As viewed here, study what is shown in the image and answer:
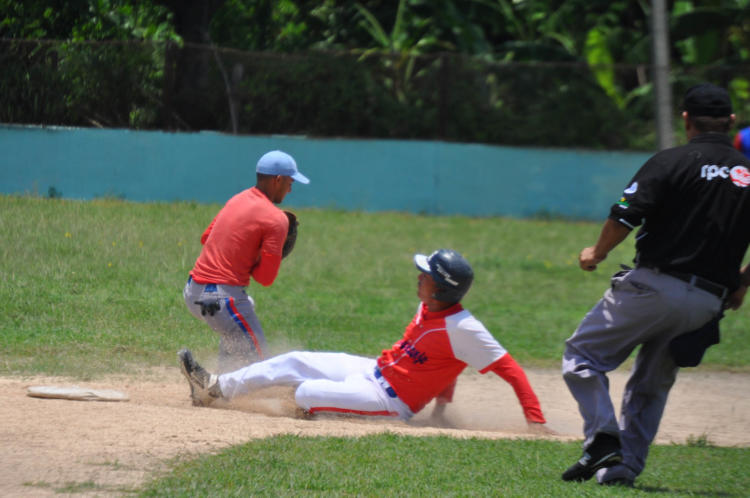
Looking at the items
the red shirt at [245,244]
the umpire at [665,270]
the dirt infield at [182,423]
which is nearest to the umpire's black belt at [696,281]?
the umpire at [665,270]

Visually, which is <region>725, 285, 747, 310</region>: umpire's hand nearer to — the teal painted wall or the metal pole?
the teal painted wall

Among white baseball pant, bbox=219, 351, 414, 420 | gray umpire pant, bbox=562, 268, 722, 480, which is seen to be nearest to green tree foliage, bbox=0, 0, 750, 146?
white baseball pant, bbox=219, 351, 414, 420

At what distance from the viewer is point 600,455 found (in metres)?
4.58

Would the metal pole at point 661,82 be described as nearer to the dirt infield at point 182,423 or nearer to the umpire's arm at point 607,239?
the dirt infield at point 182,423

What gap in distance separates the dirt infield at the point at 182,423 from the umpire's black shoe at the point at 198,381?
122 mm

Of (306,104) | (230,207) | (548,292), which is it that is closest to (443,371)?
(230,207)

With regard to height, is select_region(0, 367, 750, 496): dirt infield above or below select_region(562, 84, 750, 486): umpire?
below

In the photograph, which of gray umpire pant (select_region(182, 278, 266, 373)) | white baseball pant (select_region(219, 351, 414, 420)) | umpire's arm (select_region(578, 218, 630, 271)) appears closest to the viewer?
umpire's arm (select_region(578, 218, 630, 271))

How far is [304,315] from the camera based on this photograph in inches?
370

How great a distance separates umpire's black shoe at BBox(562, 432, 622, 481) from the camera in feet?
15.0

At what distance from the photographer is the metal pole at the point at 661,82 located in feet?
49.3

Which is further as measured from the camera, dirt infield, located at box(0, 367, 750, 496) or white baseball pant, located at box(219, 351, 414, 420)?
white baseball pant, located at box(219, 351, 414, 420)

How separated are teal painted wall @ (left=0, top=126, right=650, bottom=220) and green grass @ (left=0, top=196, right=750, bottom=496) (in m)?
0.29

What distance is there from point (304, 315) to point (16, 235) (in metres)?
2.92
